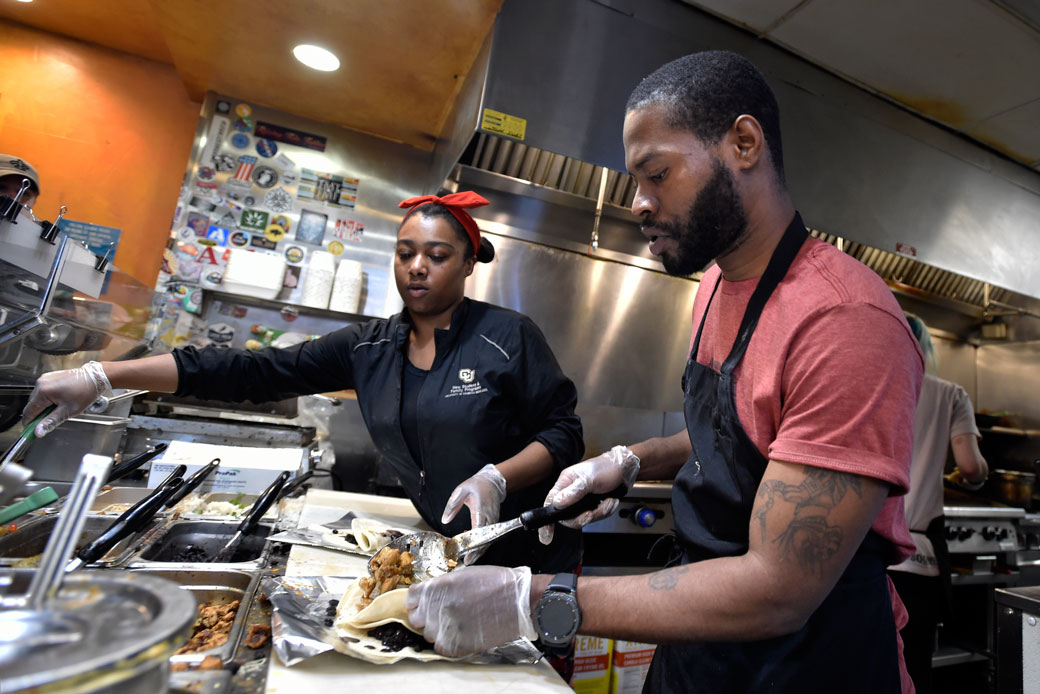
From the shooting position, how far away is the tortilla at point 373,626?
839mm

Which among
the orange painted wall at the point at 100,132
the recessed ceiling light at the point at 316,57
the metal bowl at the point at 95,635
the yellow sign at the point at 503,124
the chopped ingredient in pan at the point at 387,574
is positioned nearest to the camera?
the metal bowl at the point at 95,635

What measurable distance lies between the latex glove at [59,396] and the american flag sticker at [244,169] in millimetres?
2561

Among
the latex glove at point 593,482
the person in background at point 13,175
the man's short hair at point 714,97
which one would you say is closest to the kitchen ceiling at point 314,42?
the person in background at point 13,175

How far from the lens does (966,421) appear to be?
3211 millimetres

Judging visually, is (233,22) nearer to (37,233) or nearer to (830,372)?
(37,233)

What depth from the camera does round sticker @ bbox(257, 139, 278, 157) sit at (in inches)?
144

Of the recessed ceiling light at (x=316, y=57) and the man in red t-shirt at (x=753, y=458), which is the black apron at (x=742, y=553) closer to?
the man in red t-shirt at (x=753, y=458)

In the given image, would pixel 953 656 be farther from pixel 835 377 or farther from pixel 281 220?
pixel 281 220

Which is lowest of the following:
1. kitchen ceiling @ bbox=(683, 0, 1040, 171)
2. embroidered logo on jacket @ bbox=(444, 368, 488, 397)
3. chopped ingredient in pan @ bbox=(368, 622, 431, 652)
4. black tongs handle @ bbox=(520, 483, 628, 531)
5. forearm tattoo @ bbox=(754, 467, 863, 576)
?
chopped ingredient in pan @ bbox=(368, 622, 431, 652)

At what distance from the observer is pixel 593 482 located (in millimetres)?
1430

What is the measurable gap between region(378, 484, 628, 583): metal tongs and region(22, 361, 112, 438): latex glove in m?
0.99

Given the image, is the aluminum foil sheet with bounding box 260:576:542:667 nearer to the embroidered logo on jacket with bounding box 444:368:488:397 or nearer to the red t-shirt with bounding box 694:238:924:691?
the red t-shirt with bounding box 694:238:924:691

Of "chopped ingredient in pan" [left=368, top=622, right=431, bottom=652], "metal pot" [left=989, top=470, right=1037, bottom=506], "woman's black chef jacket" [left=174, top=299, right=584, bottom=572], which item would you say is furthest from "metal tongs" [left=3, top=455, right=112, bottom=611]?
"metal pot" [left=989, top=470, right=1037, bottom=506]

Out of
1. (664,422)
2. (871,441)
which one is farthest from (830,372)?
(664,422)
